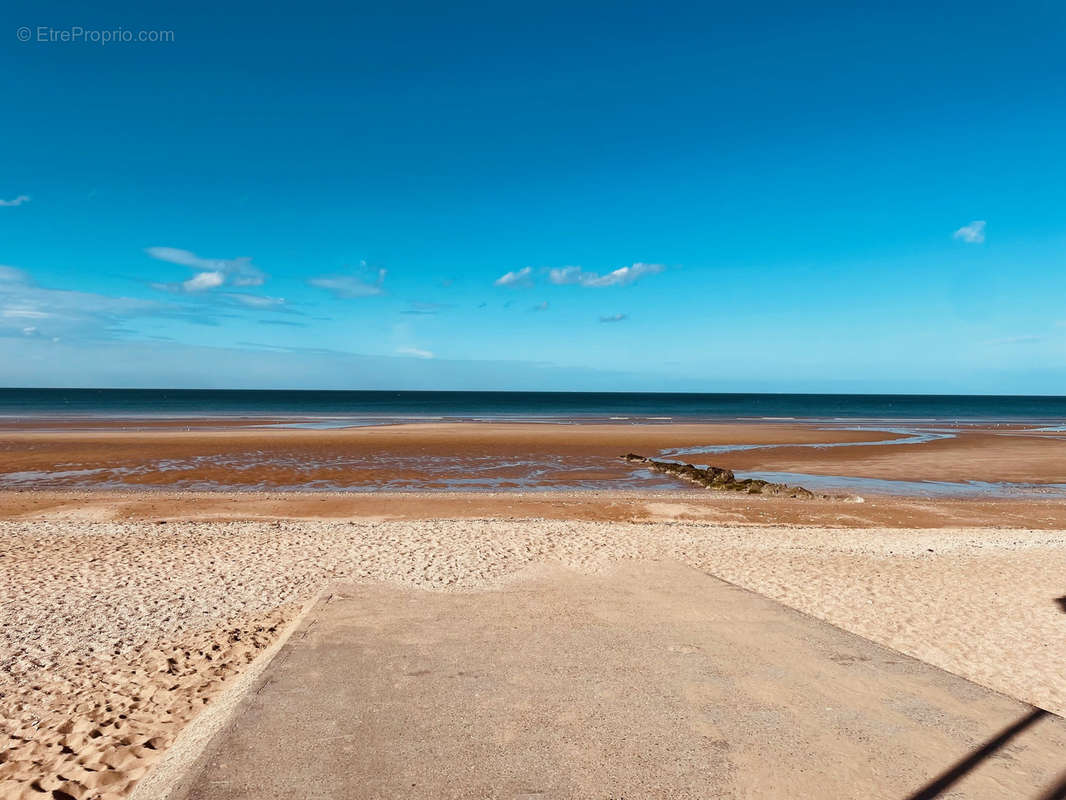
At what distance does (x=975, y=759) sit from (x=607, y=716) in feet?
10.2

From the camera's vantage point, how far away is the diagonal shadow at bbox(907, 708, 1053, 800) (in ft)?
16.0

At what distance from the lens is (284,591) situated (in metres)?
10.1

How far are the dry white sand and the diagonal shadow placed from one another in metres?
0.95

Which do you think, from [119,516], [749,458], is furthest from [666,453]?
[119,516]

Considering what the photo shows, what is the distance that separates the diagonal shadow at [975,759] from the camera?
4.87 meters

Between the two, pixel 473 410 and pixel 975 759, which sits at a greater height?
pixel 473 410

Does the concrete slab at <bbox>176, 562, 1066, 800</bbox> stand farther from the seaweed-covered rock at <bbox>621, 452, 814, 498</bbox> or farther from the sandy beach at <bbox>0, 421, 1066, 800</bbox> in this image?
the seaweed-covered rock at <bbox>621, 452, 814, 498</bbox>

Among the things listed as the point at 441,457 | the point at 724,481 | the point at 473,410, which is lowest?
the point at 724,481

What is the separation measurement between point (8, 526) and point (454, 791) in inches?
602

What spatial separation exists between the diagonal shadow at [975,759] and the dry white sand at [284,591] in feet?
3.12

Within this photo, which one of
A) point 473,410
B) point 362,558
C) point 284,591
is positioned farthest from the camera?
point 473,410

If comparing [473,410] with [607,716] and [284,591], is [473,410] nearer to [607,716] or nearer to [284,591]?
[284,591]

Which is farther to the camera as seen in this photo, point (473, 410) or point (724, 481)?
point (473, 410)

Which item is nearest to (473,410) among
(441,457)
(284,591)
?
(441,457)
